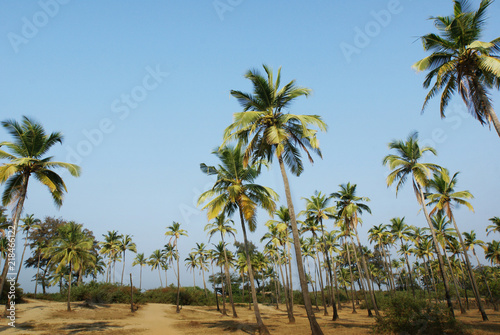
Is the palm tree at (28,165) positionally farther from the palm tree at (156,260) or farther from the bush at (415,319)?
the palm tree at (156,260)

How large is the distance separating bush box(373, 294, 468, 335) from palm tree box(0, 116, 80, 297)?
18.3 meters

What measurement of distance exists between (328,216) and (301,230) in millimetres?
5203

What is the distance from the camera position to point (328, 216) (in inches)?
1211

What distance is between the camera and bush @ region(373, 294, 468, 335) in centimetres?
1266

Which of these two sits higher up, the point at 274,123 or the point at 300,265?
the point at 274,123

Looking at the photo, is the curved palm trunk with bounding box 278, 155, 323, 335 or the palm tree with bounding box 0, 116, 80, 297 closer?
the curved palm trunk with bounding box 278, 155, 323, 335

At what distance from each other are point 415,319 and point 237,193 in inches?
456

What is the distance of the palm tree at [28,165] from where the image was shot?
1414cm

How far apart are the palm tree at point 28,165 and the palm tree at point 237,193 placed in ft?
26.8

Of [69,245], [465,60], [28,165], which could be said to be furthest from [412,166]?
[69,245]

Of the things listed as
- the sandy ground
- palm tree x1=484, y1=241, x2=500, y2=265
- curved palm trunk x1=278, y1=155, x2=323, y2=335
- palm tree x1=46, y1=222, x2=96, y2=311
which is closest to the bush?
the sandy ground

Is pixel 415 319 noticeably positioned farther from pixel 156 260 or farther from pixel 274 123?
pixel 156 260

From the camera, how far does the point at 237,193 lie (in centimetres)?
1847

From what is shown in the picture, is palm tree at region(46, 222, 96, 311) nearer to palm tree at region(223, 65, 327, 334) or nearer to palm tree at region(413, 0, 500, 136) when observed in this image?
palm tree at region(223, 65, 327, 334)
